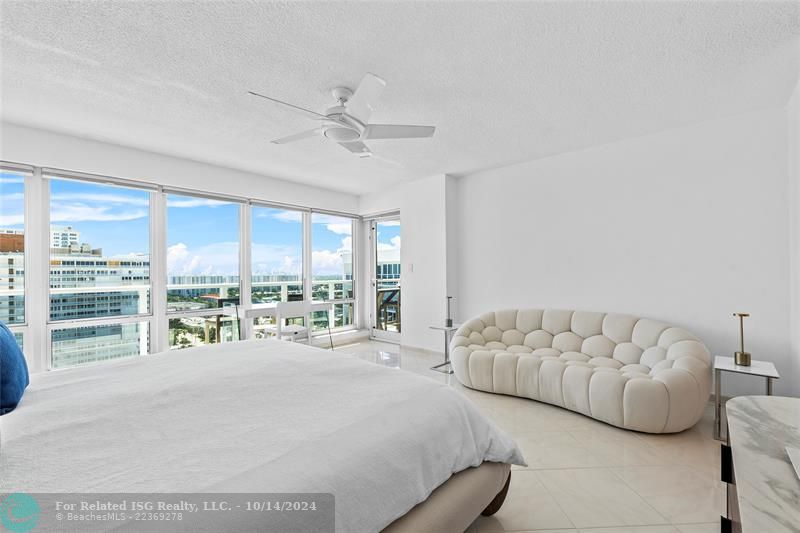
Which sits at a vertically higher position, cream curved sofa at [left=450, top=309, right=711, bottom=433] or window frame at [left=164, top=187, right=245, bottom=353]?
window frame at [left=164, top=187, right=245, bottom=353]

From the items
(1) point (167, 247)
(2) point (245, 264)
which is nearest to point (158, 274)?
(1) point (167, 247)

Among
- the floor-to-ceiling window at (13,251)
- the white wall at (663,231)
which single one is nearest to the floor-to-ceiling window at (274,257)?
the floor-to-ceiling window at (13,251)

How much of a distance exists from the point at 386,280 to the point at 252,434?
4841 mm

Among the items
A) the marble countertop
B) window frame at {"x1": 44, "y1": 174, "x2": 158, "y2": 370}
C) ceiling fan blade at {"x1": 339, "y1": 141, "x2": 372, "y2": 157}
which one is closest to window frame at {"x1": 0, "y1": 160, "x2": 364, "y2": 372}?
window frame at {"x1": 44, "y1": 174, "x2": 158, "y2": 370}

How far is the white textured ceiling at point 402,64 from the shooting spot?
175cm

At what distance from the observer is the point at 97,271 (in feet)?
11.6

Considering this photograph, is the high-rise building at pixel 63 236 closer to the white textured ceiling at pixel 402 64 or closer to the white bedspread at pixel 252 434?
the white textured ceiling at pixel 402 64

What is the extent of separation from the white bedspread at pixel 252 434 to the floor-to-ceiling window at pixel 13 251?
2.07m

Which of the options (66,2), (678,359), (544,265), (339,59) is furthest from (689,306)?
(66,2)

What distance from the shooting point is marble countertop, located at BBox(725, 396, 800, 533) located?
642 millimetres

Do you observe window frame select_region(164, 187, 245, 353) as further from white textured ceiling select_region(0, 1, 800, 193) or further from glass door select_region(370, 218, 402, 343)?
glass door select_region(370, 218, 402, 343)

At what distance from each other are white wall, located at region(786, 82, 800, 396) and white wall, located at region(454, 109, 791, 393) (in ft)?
0.26

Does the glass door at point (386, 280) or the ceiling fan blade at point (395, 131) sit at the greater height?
the ceiling fan blade at point (395, 131)

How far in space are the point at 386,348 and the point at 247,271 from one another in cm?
239
